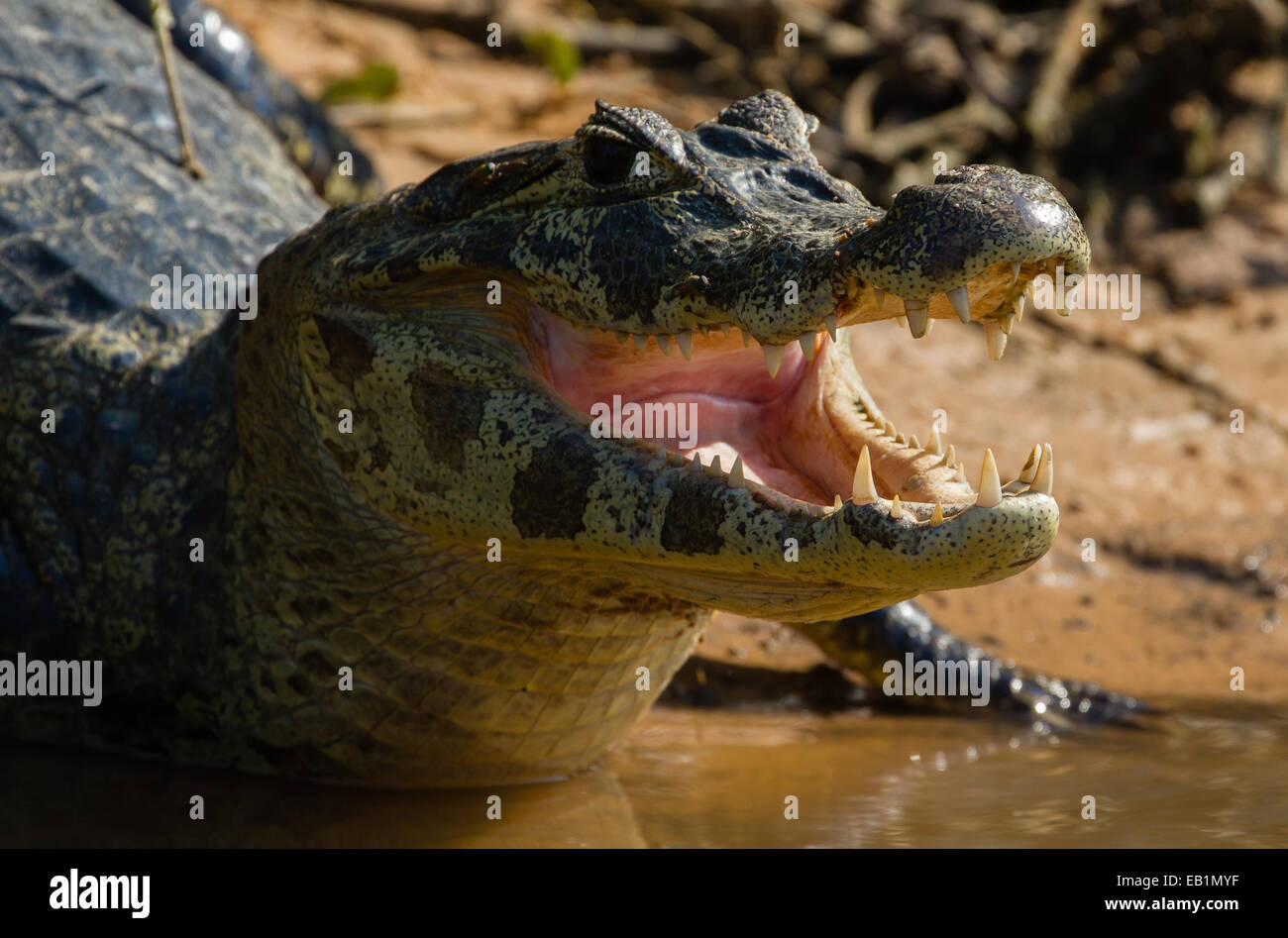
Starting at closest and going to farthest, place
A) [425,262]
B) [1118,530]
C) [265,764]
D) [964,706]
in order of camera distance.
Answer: [425,262] → [265,764] → [964,706] → [1118,530]

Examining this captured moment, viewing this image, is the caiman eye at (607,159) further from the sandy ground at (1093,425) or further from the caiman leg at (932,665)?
the sandy ground at (1093,425)

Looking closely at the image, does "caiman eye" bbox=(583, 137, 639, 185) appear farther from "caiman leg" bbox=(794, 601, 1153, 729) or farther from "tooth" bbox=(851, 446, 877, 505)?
"caiman leg" bbox=(794, 601, 1153, 729)

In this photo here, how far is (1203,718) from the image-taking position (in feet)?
14.5

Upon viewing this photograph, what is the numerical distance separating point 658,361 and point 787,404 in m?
0.30

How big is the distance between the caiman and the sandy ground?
69 cm

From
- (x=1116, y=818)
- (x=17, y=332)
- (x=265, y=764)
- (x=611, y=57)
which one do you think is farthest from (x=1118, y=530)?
(x=611, y=57)

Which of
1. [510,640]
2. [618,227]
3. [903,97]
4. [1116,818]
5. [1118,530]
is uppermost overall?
[903,97]

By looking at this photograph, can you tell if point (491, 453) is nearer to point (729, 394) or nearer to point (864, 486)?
point (729, 394)

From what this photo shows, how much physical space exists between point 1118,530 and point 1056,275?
10.1ft

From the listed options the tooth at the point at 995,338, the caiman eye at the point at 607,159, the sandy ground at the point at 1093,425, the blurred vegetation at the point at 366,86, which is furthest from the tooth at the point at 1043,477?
the blurred vegetation at the point at 366,86

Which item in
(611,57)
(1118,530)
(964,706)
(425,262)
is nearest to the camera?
(425,262)

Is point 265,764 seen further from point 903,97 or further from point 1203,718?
point 903,97

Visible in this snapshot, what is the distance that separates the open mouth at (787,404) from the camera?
2.71 metres

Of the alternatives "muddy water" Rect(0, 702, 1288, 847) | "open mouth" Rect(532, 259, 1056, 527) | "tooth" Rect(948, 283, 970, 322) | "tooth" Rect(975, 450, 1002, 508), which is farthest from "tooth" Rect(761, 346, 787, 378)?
"muddy water" Rect(0, 702, 1288, 847)
